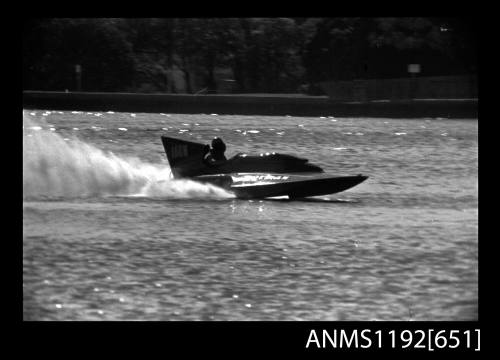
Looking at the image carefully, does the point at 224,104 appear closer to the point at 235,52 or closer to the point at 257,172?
the point at 235,52

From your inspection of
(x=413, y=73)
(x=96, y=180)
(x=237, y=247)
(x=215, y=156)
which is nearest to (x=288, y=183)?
(x=215, y=156)

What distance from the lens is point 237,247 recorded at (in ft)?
48.8

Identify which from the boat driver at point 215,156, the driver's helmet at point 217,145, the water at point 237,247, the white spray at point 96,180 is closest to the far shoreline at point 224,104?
the water at point 237,247

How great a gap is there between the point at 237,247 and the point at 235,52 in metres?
39.3

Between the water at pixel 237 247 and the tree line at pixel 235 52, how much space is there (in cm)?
1979

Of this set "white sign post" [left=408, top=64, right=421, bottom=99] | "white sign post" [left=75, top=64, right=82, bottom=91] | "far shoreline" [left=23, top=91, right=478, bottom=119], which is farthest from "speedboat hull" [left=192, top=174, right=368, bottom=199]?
"white sign post" [left=75, top=64, right=82, bottom=91]

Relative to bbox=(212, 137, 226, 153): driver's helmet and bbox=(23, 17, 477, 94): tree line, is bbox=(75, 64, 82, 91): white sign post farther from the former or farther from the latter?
bbox=(212, 137, 226, 153): driver's helmet

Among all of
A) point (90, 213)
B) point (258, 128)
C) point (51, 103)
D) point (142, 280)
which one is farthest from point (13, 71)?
point (51, 103)

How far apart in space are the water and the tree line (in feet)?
64.9

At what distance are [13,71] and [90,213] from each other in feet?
36.2

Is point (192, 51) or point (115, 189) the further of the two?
point (192, 51)

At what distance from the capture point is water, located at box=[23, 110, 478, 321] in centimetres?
1082

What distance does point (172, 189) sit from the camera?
19078 mm
